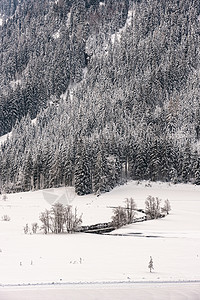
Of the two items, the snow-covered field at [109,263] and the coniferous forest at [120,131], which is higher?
the coniferous forest at [120,131]

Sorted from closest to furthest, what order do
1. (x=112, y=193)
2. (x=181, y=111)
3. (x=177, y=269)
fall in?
1. (x=177, y=269)
2. (x=112, y=193)
3. (x=181, y=111)

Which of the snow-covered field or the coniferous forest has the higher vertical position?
the coniferous forest

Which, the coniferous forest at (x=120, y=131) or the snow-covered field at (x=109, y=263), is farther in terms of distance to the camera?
the coniferous forest at (x=120, y=131)

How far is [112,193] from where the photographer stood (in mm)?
93062

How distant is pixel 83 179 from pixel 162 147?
26.1 meters

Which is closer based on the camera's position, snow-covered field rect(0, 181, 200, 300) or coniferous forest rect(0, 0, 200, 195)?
snow-covered field rect(0, 181, 200, 300)

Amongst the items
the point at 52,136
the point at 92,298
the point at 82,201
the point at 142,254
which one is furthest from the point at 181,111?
the point at 92,298

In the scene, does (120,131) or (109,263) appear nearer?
(109,263)

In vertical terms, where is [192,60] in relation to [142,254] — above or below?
above

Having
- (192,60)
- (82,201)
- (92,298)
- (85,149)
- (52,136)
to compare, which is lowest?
(92,298)

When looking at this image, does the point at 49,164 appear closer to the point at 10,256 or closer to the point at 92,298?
the point at 10,256

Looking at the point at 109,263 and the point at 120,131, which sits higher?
the point at 120,131

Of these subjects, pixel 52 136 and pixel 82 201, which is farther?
pixel 52 136

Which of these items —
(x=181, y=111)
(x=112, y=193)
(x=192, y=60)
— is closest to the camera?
(x=112, y=193)
